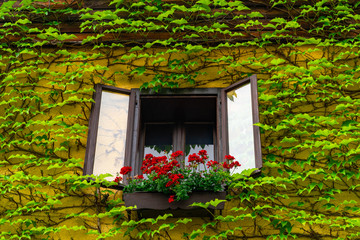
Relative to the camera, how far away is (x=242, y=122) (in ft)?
14.6

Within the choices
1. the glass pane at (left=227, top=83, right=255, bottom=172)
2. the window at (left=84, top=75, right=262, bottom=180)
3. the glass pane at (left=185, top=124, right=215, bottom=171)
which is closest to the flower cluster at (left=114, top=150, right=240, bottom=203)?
the glass pane at (left=227, top=83, right=255, bottom=172)

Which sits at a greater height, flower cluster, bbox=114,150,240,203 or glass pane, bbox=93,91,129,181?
glass pane, bbox=93,91,129,181

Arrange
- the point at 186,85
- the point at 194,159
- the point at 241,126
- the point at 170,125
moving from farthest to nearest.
Answer: the point at 170,125 < the point at 186,85 < the point at 241,126 < the point at 194,159

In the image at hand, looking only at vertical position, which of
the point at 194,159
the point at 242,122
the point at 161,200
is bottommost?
the point at 161,200

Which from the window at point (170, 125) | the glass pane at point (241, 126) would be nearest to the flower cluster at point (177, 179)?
the glass pane at point (241, 126)

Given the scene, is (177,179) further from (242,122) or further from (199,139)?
(199,139)

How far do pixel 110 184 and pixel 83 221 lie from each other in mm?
524

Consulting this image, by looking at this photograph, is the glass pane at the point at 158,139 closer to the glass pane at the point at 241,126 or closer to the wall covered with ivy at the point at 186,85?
the wall covered with ivy at the point at 186,85

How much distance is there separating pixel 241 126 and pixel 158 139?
1035 mm

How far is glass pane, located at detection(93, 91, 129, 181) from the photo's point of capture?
14.3 ft

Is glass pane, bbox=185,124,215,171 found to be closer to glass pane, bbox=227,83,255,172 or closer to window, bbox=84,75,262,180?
window, bbox=84,75,262,180

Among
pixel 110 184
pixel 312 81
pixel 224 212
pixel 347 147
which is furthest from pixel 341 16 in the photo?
→ pixel 110 184

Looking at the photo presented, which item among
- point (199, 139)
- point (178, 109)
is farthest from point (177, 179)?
point (178, 109)

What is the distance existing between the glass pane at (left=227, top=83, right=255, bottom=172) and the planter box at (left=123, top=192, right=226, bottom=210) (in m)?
0.44
